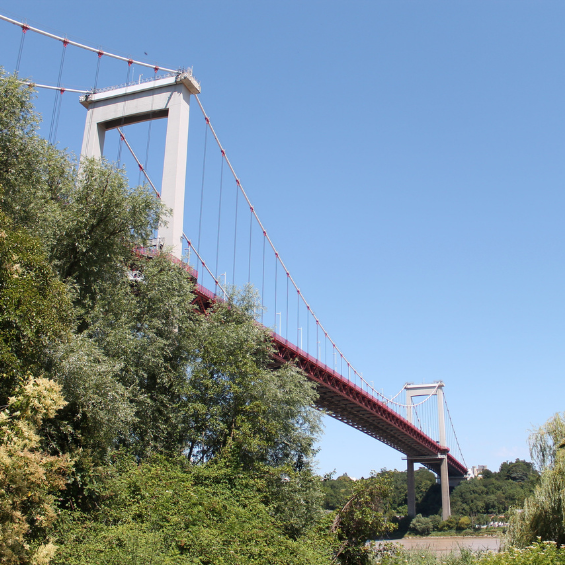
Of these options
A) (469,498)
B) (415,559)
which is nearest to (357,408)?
(415,559)

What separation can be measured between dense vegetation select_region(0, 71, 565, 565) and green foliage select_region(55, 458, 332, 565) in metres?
0.04

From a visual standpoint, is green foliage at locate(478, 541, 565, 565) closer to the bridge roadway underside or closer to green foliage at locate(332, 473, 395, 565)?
green foliage at locate(332, 473, 395, 565)

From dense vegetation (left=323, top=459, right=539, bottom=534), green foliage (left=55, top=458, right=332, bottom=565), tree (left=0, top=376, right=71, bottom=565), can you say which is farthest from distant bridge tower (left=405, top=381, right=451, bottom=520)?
tree (left=0, top=376, right=71, bottom=565)

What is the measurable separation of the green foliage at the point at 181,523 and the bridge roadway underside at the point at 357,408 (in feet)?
25.9

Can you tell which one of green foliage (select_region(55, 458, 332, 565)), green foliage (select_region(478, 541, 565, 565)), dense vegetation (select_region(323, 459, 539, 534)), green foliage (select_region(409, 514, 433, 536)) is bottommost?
green foliage (select_region(409, 514, 433, 536))

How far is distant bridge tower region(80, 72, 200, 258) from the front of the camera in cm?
2031

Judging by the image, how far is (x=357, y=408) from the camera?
43719 millimetres

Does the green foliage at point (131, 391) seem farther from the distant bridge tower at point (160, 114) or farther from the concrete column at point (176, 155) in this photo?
the distant bridge tower at point (160, 114)

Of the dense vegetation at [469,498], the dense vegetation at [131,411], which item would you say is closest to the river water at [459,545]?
the dense vegetation at [131,411]

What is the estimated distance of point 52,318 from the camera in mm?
9117

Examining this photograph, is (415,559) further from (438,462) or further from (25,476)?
(438,462)

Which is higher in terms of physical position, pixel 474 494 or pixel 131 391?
pixel 131 391

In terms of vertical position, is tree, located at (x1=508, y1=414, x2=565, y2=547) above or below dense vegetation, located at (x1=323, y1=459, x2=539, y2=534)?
above

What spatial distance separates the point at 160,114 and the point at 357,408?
30.0 metres
